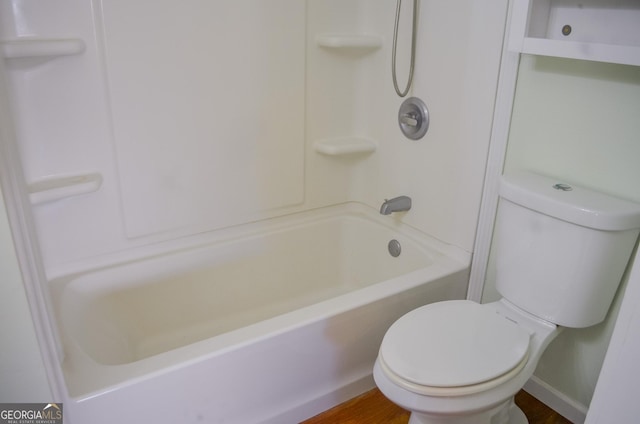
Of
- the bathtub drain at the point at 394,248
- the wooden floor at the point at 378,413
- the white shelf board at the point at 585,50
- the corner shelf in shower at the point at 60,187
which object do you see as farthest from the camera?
the bathtub drain at the point at 394,248

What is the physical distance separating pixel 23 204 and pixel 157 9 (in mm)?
873

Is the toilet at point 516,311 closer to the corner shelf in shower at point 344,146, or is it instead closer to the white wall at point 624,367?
the white wall at point 624,367

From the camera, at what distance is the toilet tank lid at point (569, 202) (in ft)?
4.10

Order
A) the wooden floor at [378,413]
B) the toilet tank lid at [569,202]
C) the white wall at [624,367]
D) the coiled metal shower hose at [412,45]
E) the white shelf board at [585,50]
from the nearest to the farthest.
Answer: the white wall at [624,367]
the white shelf board at [585,50]
the toilet tank lid at [569,202]
the wooden floor at [378,413]
the coiled metal shower hose at [412,45]

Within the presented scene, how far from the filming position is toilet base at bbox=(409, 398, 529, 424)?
1.32 meters

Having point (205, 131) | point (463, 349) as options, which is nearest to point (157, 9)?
point (205, 131)

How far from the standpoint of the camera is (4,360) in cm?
101

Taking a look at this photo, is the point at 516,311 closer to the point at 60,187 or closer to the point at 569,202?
the point at 569,202

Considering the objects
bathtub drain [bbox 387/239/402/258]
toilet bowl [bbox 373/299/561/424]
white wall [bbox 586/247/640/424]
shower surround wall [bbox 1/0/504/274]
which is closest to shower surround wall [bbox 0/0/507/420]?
shower surround wall [bbox 1/0/504/274]

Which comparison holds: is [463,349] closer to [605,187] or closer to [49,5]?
[605,187]

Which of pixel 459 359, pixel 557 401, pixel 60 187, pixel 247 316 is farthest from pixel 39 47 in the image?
pixel 557 401

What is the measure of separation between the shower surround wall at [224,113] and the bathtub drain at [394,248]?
135 mm

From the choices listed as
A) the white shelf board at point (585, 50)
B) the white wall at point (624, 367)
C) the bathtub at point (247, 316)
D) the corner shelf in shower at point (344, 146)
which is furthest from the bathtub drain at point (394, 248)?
the white wall at point (624, 367)

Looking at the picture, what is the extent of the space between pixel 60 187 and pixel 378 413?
4.39ft
